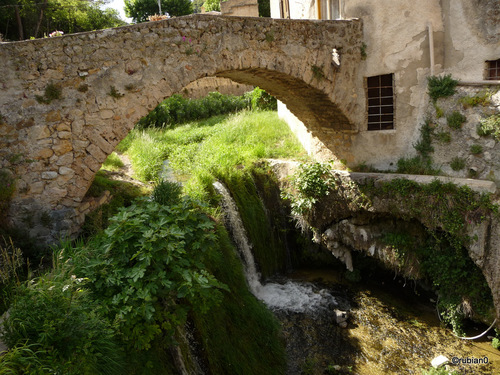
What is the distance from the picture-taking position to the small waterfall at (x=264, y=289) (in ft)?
23.5

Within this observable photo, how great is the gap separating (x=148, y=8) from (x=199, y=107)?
512 inches

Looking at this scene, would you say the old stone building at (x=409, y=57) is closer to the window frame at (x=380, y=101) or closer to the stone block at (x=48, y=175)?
the window frame at (x=380, y=101)

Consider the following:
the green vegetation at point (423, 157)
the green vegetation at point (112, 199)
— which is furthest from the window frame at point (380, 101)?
the green vegetation at point (112, 199)

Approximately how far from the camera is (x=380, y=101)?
790cm

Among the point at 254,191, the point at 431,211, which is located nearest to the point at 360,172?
the point at 431,211

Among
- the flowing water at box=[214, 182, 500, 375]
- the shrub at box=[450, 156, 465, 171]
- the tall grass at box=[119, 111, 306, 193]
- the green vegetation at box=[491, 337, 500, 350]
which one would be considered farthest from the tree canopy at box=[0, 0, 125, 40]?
the green vegetation at box=[491, 337, 500, 350]

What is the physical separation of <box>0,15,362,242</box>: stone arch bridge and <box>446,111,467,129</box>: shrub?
4.01 m

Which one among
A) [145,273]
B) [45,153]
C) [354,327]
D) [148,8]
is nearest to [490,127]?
[354,327]

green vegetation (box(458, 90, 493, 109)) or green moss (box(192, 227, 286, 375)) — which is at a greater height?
green vegetation (box(458, 90, 493, 109))

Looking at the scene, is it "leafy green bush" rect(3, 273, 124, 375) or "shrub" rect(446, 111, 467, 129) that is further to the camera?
"shrub" rect(446, 111, 467, 129)

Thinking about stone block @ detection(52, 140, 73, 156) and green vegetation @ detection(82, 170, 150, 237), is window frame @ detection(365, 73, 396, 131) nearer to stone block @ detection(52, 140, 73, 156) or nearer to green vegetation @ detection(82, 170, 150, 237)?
green vegetation @ detection(82, 170, 150, 237)

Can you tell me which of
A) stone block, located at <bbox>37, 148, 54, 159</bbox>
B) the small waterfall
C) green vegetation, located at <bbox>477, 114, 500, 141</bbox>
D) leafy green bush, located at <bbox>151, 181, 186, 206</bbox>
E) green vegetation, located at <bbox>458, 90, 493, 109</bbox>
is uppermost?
green vegetation, located at <bbox>458, 90, 493, 109</bbox>

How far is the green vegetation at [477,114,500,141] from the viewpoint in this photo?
6.53 m

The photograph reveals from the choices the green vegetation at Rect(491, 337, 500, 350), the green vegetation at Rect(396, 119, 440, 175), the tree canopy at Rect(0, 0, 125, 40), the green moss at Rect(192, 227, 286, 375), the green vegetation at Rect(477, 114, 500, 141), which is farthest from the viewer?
the tree canopy at Rect(0, 0, 125, 40)
